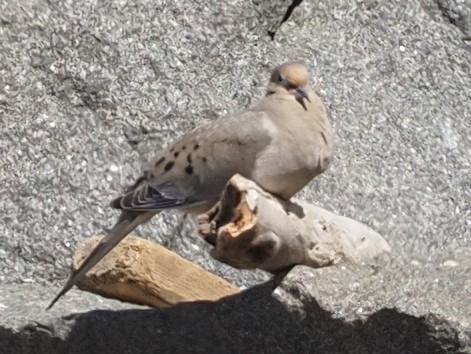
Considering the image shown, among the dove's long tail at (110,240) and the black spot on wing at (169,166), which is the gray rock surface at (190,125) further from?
the black spot on wing at (169,166)

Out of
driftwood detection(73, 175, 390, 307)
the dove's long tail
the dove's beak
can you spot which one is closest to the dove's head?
the dove's beak

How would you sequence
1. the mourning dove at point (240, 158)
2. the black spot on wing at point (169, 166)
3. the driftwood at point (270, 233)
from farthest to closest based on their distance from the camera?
the black spot on wing at point (169, 166) < the mourning dove at point (240, 158) < the driftwood at point (270, 233)

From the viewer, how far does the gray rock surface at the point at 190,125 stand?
13.5 ft

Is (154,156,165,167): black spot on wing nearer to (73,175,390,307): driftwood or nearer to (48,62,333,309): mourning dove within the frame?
(48,62,333,309): mourning dove

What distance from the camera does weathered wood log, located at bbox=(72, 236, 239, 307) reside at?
4070 mm

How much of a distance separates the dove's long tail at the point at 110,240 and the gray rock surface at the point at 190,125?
17cm

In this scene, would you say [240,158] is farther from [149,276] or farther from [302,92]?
[149,276]

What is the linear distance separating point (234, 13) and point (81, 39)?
561 millimetres

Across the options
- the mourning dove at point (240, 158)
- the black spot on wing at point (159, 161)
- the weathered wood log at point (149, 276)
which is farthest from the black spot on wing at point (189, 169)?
the weathered wood log at point (149, 276)

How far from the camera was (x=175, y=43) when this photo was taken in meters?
5.11

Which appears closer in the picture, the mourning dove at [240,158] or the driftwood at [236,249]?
the driftwood at [236,249]

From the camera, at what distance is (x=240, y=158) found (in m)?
3.94

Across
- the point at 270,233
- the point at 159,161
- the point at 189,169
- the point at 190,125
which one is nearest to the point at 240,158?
the point at 189,169

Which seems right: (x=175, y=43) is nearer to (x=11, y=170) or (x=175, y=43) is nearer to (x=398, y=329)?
(x=11, y=170)
